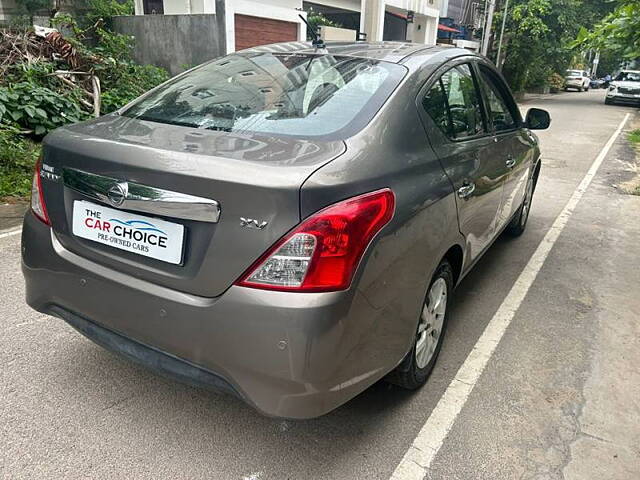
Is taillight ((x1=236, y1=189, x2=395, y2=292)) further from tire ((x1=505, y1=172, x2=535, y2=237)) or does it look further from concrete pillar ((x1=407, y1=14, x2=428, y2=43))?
concrete pillar ((x1=407, y1=14, x2=428, y2=43))

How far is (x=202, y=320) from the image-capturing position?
6.20 feet

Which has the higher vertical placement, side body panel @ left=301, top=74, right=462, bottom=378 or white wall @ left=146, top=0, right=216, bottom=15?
white wall @ left=146, top=0, right=216, bottom=15

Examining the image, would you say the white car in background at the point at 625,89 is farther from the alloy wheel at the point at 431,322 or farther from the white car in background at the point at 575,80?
the alloy wheel at the point at 431,322

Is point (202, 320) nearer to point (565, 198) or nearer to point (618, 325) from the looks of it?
point (618, 325)

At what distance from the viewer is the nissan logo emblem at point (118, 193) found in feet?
6.43

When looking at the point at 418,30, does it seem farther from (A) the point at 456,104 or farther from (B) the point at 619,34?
(A) the point at 456,104

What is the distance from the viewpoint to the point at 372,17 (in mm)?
20266

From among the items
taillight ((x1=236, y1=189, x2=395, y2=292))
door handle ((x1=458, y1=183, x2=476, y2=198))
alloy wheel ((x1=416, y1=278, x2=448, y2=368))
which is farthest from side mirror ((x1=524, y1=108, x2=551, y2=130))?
taillight ((x1=236, y1=189, x2=395, y2=292))

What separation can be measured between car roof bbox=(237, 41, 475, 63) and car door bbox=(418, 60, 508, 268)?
129 millimetres

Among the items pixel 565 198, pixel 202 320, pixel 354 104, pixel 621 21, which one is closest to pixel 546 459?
pixel 202 320

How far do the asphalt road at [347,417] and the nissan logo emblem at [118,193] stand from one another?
103cm

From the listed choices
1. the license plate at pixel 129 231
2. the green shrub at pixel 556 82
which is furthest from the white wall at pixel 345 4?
the license plate at pixel 129 231

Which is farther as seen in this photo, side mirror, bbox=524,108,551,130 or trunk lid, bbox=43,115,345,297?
side mirror, bbox=524,108,551,130

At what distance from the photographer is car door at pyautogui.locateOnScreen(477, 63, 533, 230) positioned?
353 centimetres
